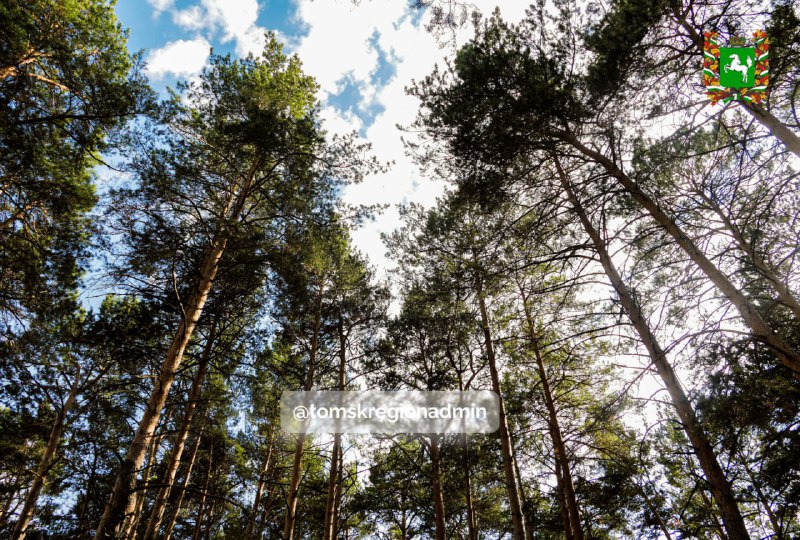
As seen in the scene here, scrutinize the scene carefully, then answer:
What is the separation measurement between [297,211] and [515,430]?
26.3 ft

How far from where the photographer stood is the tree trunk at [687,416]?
370cm

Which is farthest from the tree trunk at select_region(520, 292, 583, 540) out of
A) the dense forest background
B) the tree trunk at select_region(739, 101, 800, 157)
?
the tree trunk at select_region(739, 101, 800, 157)

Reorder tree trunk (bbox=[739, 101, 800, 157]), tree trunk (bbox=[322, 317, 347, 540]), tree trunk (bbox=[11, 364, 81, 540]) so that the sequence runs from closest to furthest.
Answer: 1. tree trunk (bbox=[739, 101, 800, 157])
2. tree trunk (bbox=[11, 364, 81, 540])
3. tree trunk (bbox=[322, 317, 347, 540])

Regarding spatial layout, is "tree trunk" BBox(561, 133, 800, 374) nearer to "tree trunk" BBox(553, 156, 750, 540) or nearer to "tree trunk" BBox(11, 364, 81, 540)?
"tree trunk" BBox(553, 156, 750, 540)

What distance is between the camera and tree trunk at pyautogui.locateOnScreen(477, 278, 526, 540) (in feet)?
20.3

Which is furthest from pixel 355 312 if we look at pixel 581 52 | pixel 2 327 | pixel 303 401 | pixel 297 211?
pixel 581 52

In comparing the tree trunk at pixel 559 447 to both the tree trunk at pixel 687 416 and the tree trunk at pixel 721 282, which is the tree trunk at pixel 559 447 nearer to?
the tree trunk at pixel 687 416

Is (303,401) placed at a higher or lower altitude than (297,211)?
lower

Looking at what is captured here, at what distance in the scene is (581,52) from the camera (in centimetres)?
532

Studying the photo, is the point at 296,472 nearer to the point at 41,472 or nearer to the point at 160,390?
the point at 160,390

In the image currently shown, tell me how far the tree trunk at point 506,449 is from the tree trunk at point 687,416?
1.98 m

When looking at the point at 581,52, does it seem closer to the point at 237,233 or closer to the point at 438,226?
the point at 438,226

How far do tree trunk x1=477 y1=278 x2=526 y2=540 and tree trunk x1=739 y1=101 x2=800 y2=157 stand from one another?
3963 millimetres

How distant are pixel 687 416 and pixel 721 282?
1612mm
